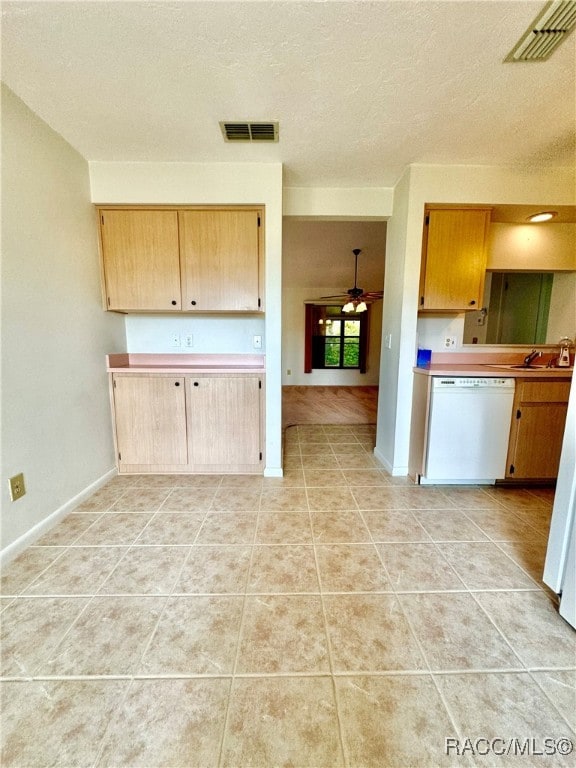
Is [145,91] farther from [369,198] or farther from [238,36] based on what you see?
[369,198]

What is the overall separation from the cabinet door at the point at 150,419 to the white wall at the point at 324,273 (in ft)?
6.59

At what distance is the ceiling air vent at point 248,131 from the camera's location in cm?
179

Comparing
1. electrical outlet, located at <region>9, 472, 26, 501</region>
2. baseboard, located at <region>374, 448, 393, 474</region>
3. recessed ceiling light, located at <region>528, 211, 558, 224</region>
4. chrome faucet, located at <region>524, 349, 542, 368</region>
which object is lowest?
baseboard, located at <region>374, 448, 393, 474</region>

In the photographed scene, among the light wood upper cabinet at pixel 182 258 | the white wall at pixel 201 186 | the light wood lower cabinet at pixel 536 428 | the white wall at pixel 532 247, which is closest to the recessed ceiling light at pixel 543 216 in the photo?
the white wall at pixel 532 247

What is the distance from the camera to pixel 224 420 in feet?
8.02

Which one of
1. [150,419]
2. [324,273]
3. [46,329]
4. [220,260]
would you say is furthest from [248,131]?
[324,273]

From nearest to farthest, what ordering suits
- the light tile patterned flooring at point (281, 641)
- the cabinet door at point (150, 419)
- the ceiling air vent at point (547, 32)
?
the light tile patterned flooring at point (281, 641)
the ceiling air vent at point (547, 32)
the cabinet door at point (150, 419)

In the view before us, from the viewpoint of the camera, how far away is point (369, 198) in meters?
2.58

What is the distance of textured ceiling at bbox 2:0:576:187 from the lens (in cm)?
117

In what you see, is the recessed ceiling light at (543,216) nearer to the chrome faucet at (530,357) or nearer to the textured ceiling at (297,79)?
the textured ceiling at (297,79)

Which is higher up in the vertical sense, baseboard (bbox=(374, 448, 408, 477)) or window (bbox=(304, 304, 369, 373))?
window (bbox=(304, 304, 369, 373))

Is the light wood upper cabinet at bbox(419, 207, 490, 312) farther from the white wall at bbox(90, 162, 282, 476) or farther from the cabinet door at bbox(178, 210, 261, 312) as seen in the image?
the cabinet door at bbox(178, 210, 261, 312)

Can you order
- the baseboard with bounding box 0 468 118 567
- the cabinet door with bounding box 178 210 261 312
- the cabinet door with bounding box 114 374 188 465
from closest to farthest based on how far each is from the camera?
the baseboard with bounding box 0 468 118 567
the cabinet door with bounding box 178 210 261 312
the cabinet door with bounding box 114 374 188 465

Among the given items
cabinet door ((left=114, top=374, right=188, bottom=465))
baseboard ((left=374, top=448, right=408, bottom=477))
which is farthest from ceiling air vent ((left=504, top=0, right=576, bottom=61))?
cabinet door ((left=114, top=374, right=188, bottom=465))
